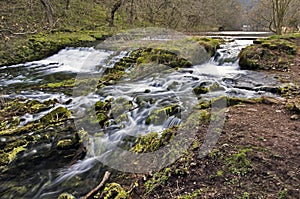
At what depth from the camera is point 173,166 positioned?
3.10 m

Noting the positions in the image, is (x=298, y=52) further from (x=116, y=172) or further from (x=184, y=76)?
(x=116, y=172)

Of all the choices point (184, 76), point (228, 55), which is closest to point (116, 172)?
point (184, 76)

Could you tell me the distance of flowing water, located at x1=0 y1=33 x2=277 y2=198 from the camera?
12.0 feet

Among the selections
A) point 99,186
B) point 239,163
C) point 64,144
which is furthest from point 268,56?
point 99,186

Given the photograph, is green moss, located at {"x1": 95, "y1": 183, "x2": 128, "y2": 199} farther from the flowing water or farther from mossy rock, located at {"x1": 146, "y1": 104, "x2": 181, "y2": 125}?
mossy rock, located at {"x1": 146, "y1": 104, "x2": 181, "y2": 125}

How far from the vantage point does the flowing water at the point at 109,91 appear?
365 cm

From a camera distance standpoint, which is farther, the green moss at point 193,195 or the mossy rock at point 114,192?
the mossy rock at point 114,192

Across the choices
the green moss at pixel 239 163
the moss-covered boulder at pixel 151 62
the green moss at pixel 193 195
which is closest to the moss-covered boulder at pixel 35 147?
the green moss at pixel 193 195

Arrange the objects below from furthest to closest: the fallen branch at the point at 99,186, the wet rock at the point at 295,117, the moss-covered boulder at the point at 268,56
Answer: the moss-covered boulder at the point at 268,56
the wet rock at the point at 295,117
the fallen branch at the point at 99,186

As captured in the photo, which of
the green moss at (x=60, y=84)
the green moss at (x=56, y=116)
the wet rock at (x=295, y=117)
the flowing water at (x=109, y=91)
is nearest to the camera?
the flowing water at (x=109, y=91)

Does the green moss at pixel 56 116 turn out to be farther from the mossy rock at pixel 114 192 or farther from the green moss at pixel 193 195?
the green moss at pixel 193 195

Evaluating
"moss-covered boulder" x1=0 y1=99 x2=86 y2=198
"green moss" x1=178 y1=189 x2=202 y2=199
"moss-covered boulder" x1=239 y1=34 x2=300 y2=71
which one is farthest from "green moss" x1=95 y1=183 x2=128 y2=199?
"moss-covered boulder" x1=239 y1=34 x2=300 y2=71

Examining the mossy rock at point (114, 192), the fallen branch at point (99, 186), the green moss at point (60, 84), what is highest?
the mossy rock at point (114, 192)

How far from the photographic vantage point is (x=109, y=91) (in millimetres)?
7523
